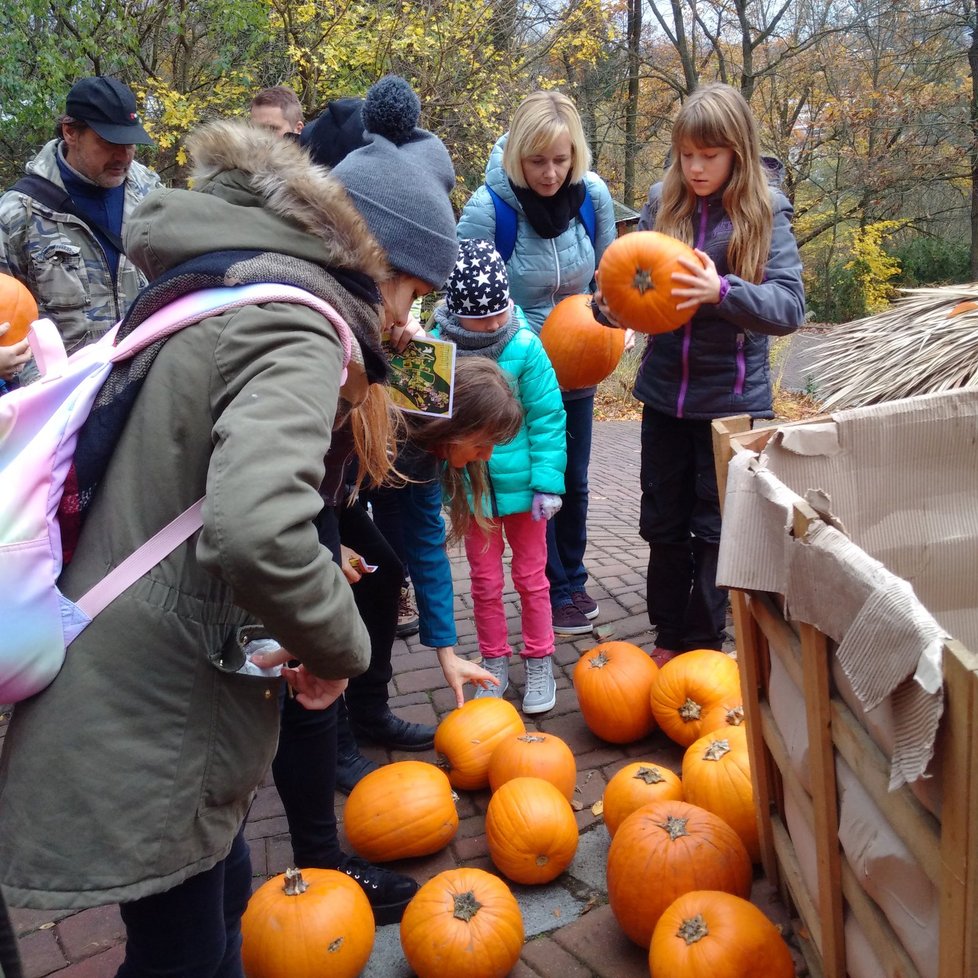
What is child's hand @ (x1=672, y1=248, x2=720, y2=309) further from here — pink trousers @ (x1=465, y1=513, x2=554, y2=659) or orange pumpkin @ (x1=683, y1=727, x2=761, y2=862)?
orange pumpkin @ (x1=683, y1=727, x2=761, y2=862)

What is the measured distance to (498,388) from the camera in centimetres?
283

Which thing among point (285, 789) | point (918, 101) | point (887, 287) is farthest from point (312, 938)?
point (887, 287)

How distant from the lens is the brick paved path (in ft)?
7.52

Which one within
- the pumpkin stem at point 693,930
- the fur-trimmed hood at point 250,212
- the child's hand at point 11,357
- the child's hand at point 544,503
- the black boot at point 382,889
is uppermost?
the fur-trimmed hood at point 250,212

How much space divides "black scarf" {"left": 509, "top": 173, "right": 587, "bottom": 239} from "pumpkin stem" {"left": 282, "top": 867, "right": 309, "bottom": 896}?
278 centimetres

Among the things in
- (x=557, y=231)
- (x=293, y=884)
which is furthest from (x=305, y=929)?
(x=557, y=231)

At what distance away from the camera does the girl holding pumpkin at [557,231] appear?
3.78m

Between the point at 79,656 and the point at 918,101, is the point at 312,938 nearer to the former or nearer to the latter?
the point at 79,656

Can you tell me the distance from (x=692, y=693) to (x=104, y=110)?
3.03 m

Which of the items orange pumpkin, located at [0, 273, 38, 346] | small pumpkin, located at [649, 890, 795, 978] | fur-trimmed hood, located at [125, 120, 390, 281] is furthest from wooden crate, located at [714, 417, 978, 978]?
orange pumpkin, located at [0, 273, 38, 346]

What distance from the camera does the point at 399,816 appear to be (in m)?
2.58

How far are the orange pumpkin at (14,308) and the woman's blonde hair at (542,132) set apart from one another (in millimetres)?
1942

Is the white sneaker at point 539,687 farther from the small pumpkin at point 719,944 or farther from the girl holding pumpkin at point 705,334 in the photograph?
the small pumpkin at point 719,944

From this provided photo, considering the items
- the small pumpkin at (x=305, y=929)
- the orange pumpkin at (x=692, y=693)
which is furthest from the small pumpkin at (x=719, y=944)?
the orange pumpkin at (x=692, y=693)
